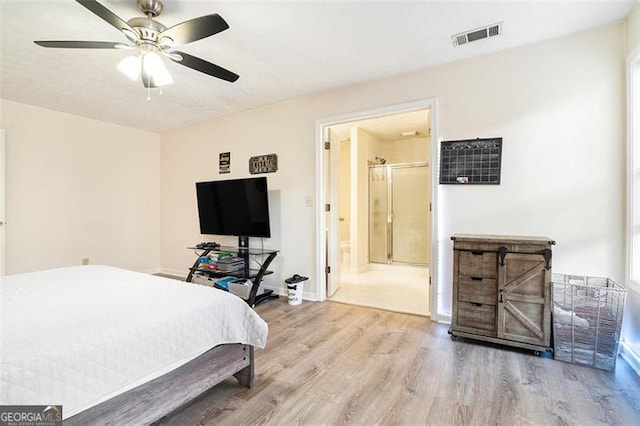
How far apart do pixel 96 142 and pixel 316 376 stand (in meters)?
4.55

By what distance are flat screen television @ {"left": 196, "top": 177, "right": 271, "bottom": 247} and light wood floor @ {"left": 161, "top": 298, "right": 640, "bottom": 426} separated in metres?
1.51

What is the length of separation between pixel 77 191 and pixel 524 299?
538cm

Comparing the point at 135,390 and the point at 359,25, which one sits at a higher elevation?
the point at 359,25

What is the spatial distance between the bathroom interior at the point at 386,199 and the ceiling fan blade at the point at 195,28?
326cm

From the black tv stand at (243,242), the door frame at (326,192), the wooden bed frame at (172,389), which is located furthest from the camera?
the black tv stand at (243,242)

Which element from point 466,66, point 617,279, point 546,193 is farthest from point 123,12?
point 617,279

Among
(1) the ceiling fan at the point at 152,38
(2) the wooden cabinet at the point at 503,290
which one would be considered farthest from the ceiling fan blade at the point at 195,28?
(2) the wooden cabinet at the point at 503,290

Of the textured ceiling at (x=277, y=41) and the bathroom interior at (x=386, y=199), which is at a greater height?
the textured ceiling at (x=277, y=41)

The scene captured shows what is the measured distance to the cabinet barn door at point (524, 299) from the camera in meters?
2.15

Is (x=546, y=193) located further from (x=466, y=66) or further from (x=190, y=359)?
(x=190, y=359)

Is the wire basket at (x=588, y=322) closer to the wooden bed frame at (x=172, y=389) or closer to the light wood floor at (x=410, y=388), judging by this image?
the light wood floor at (x=410, y=388)

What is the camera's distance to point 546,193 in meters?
2.43

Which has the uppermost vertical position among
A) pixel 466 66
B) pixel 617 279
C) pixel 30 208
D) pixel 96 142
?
pixel 466 66

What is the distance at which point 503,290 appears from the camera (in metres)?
2.26
